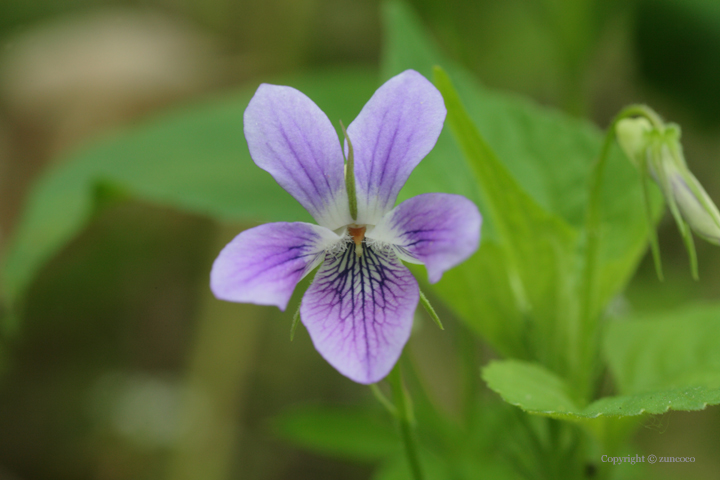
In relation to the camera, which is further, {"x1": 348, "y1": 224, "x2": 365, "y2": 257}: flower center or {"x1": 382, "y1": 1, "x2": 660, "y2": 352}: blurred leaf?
{"x1": 382, "y1": 1, "x2": 660, "y2": 352}: blurred leaf

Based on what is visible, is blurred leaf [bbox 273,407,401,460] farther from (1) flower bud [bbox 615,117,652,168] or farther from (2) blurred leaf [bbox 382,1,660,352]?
(1) flower bud [bbox 615,117,652,168]

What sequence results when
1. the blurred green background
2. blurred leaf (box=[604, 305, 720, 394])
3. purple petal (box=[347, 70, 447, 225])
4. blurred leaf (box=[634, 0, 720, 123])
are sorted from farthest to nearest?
1. the blurred green background
2. blurred leaf (box=[634, 0, 720, 123])
3. blurred leaf (box=[604, 305, 720, 394])
4. purple petal (box=[347, 70, 447, 225])

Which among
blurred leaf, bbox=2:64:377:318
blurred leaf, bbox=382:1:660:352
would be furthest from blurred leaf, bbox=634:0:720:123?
blurred leaf, bbox=382:1:660:352

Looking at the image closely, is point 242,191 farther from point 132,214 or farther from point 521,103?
point 132,214

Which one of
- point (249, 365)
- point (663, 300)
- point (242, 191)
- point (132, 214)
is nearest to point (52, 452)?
point (249, 365)

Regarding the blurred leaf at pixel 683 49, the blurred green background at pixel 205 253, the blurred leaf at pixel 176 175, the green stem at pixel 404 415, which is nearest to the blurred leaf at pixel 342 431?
the blurred green background at pixel 205 253

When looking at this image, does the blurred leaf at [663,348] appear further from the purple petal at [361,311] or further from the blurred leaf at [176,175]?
the blurred leaf at [176,175]
